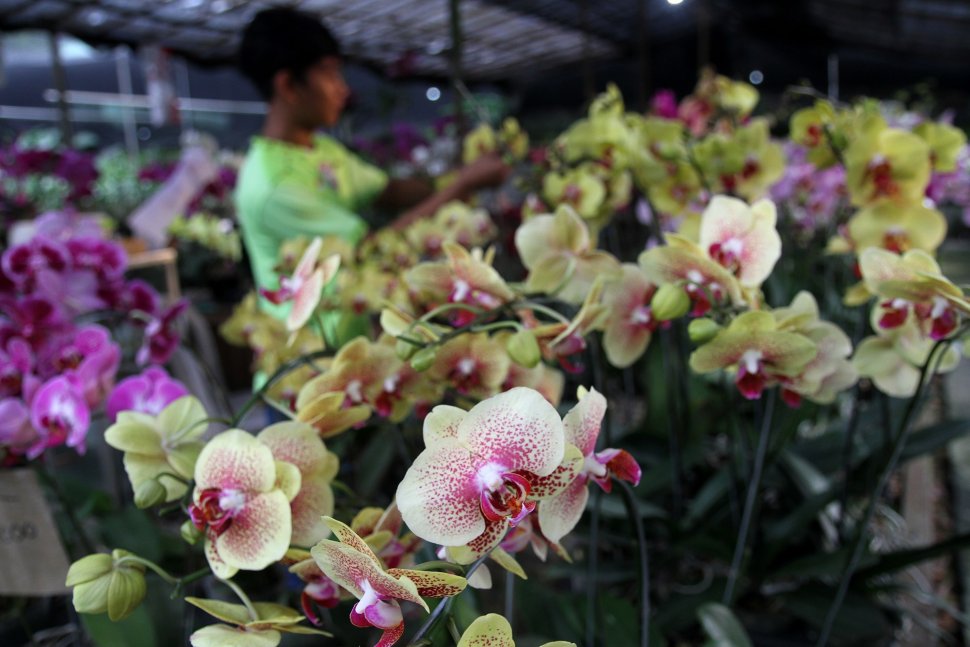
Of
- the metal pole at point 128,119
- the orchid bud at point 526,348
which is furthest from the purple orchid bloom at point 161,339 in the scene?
the metal pole at point 128,119

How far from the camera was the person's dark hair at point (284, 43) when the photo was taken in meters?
1.18

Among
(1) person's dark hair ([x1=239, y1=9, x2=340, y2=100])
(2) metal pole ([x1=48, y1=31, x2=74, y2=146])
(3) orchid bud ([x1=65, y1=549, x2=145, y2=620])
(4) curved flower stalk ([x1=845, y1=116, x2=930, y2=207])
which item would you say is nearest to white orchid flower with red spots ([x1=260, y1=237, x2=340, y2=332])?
(3) orchid bud ([x1=65, y1=549, x2=145, y2=620])

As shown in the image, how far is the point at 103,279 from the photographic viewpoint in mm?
611

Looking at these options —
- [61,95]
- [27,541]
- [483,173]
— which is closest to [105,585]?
[27,541]

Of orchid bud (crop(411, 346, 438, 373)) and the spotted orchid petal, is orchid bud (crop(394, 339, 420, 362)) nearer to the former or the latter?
orchid bud (crop(411, 346, 438, 373))

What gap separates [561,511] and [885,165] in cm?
41

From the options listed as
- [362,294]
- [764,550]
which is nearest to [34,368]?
[362,294]

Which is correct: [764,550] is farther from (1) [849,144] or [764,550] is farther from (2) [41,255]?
(2) [41,255]

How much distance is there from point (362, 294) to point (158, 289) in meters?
0.71

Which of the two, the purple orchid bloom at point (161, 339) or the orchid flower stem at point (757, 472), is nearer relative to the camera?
the orchid flower stem at point (757, 472)

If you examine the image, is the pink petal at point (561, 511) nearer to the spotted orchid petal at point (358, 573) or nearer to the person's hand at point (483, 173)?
the spotted orchid petal at point (358, 573)

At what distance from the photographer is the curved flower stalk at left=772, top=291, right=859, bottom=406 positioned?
36 centimetres

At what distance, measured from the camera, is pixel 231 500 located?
283 mm

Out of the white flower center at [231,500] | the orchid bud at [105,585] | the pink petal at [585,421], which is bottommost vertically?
the orchid bud at [105,585]
